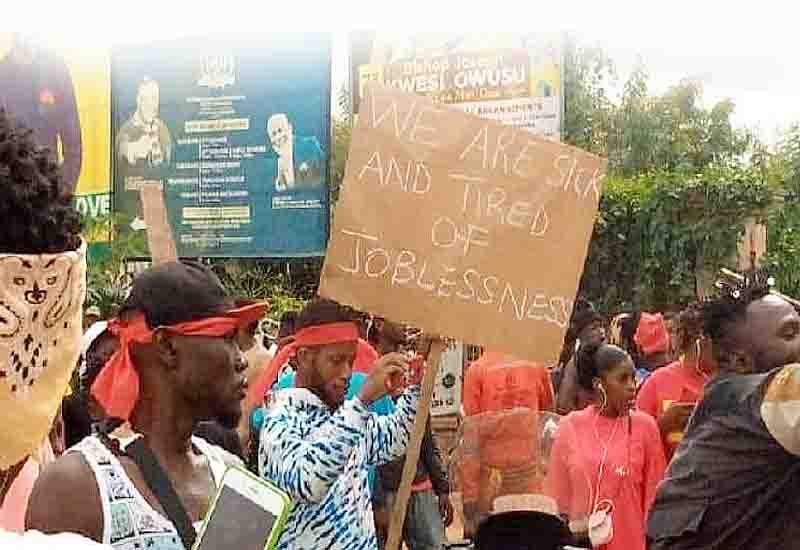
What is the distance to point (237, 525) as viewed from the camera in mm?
2207

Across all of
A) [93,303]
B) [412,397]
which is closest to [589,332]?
[412,397]

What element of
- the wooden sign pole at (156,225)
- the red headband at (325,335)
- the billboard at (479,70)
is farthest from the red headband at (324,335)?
the billboard at (479,70)

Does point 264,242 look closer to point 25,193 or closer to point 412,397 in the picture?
point 412,397

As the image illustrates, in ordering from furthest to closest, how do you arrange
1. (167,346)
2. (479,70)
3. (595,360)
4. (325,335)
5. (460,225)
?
(479,70), (595,360), (325,335), (460,225), (167,346)

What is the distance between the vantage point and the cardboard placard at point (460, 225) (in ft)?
13.7

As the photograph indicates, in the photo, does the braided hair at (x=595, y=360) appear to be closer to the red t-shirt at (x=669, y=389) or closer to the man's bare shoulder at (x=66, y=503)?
the red t-shirt at (x=669, y=389)

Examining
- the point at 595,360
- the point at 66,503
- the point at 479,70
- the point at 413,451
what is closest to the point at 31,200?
the point at 66,503

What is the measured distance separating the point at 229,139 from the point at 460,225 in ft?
36.2

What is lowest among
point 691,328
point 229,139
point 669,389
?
point 669,389

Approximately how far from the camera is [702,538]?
3.87 metres

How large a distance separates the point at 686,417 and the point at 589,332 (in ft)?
7.14

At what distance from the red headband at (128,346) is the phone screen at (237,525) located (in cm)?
87

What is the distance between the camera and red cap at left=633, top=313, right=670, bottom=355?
9.36 meters

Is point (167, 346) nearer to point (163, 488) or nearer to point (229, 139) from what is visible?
point (163, 488)
